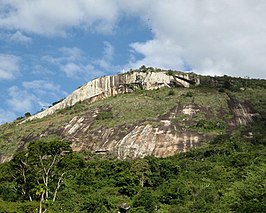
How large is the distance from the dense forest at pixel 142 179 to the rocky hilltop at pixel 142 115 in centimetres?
271

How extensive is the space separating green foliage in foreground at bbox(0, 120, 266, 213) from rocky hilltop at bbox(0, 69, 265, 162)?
12.0 feet

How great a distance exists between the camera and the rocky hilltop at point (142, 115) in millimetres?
69000

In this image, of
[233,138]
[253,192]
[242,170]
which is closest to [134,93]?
[233,138]

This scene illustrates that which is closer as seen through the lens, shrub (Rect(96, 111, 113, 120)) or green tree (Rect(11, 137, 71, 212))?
green tree (Rect(11, 137, 71, 212))

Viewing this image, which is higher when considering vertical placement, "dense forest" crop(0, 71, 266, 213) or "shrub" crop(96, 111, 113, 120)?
"shrub" crop(96, 111, 113, 120)

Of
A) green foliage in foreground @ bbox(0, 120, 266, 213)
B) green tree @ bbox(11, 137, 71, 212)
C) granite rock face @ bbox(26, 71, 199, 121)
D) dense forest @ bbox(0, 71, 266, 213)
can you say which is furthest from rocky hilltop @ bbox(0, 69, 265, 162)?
green tree @ bbox(11, 137, 71, 212)

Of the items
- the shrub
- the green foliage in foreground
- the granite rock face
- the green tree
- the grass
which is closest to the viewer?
the green foliage in foreground

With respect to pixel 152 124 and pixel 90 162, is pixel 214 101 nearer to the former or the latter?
pixel 152 124

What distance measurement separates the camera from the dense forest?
1437 inches

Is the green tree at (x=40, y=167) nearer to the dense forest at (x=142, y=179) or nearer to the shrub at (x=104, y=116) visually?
the dense forest at (x=142, y=179)

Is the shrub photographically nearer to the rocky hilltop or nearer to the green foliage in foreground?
the rocky hilltop

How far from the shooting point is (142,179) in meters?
57.3

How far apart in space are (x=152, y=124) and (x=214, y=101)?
1606 cm

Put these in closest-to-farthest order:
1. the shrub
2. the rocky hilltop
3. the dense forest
Answer: the dense forest
the rocky hilltop
the shrub
